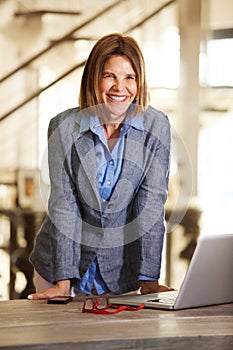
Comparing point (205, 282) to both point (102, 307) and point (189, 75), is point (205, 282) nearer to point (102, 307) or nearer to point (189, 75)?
point (102, 307)

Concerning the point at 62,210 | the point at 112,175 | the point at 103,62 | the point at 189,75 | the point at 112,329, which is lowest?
the point at 112,329

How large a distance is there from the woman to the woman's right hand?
0.06m

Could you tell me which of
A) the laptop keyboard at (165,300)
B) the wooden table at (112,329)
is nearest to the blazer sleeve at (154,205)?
the laptop keyboard at (165,300)

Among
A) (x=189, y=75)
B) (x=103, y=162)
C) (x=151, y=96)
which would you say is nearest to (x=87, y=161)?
(x=103, y=162)

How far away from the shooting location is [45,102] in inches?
186

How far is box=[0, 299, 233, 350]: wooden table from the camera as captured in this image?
173 centimetres

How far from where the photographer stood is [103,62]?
8.59 ft

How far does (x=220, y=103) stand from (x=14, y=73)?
1160mm

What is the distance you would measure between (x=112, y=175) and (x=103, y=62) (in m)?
0.34

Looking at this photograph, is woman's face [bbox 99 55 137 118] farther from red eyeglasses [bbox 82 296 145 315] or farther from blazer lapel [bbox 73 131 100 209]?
red eyeglasses [bbox 82 296 145 315]

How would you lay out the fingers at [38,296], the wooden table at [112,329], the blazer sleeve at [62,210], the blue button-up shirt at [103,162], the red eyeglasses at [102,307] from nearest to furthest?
1. the wooden table at [112,329]
2. the red eyeglasses at [102,307]
3. the fingers at [38,296]
4. the blazer sleeve at [62,210]
5. the blue button-up shirt at [103,162]

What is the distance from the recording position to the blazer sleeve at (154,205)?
2510 millimetres

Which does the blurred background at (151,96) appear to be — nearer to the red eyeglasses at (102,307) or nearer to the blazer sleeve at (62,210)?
the blazer sleeve at (62,210)

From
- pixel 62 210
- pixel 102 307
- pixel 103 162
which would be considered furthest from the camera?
pixel 103 162
